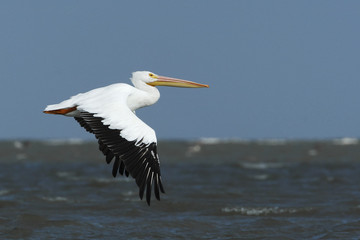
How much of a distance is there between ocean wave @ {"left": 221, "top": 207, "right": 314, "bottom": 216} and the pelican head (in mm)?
3595

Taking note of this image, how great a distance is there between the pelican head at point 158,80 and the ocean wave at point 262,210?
3.60 m

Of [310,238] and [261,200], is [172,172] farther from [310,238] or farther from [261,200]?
[310,238]

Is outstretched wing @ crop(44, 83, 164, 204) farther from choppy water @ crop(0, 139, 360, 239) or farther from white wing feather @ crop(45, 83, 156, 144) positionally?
choppy water @ crop(0, 139, 360, 239)

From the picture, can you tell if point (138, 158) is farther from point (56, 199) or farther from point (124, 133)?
point (56, 199)

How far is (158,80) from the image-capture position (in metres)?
8.52

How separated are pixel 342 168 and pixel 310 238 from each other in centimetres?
1368

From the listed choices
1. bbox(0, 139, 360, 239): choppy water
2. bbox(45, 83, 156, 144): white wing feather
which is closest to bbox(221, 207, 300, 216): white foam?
bbox(0, 139, 360, 239): choppy water

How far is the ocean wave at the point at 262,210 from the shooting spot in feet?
37.7

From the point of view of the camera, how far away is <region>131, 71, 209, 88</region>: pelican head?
845cm

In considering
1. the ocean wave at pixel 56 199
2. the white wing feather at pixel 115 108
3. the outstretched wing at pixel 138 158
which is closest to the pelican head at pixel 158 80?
the white wing feather at pixel 115 108

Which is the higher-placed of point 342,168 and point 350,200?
point 342,168

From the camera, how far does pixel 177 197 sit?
13680 mm

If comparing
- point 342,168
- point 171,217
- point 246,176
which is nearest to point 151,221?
point 171,217

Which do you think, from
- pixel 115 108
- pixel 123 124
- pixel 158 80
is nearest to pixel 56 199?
pixel 158 80
